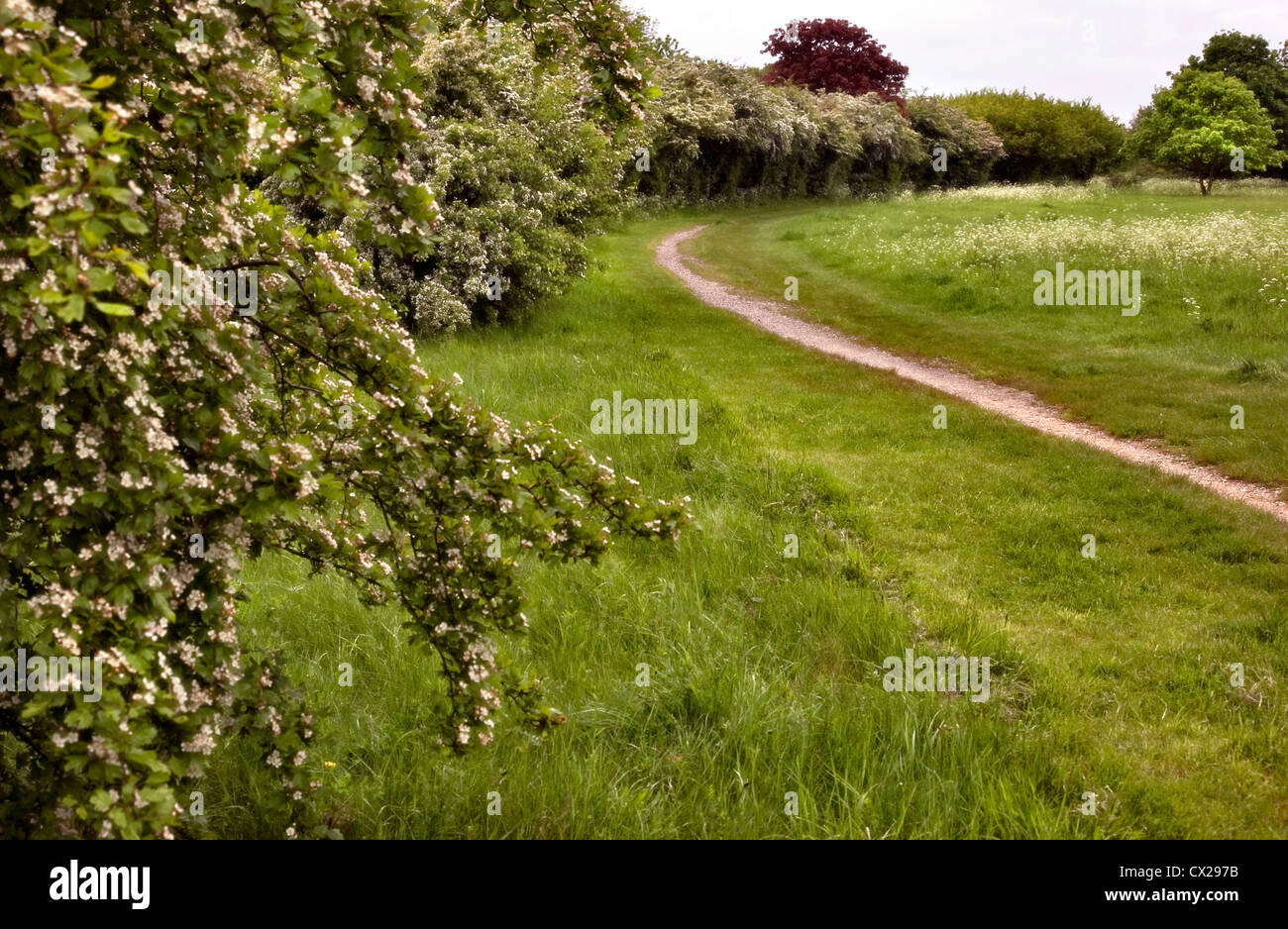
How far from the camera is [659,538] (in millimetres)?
4656

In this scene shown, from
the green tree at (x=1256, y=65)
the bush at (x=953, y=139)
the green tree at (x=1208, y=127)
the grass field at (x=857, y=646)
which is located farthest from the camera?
the bush at (x=953, y=139)

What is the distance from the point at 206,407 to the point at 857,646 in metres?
4.95

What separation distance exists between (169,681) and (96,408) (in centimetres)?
92

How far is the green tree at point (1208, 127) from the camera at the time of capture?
46.0m

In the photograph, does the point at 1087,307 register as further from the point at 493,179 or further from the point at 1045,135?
Result: the point at 1045,135

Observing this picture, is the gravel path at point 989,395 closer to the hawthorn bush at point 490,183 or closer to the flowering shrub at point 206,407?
the hawthorn bush at point 490,183

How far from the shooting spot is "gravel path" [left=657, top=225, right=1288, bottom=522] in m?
10.4

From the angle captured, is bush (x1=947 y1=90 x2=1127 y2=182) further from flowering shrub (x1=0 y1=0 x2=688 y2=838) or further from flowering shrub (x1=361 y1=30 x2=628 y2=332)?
flowering shrub (x1=0 y1=0 x2=688 y2=838)

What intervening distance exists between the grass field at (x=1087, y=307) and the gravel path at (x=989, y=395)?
31 centimetres

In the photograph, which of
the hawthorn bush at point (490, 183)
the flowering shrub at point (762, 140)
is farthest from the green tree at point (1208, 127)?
the hawthorn bush at point (490, 183)

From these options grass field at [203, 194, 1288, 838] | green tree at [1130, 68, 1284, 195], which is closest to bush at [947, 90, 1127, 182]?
green tree at [1130, 68, 1284, 195]

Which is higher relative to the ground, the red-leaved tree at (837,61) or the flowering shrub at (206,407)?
the red-leaved tree at (837,61)

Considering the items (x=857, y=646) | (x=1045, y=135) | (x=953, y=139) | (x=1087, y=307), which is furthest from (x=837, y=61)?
(x=857, y=646)
